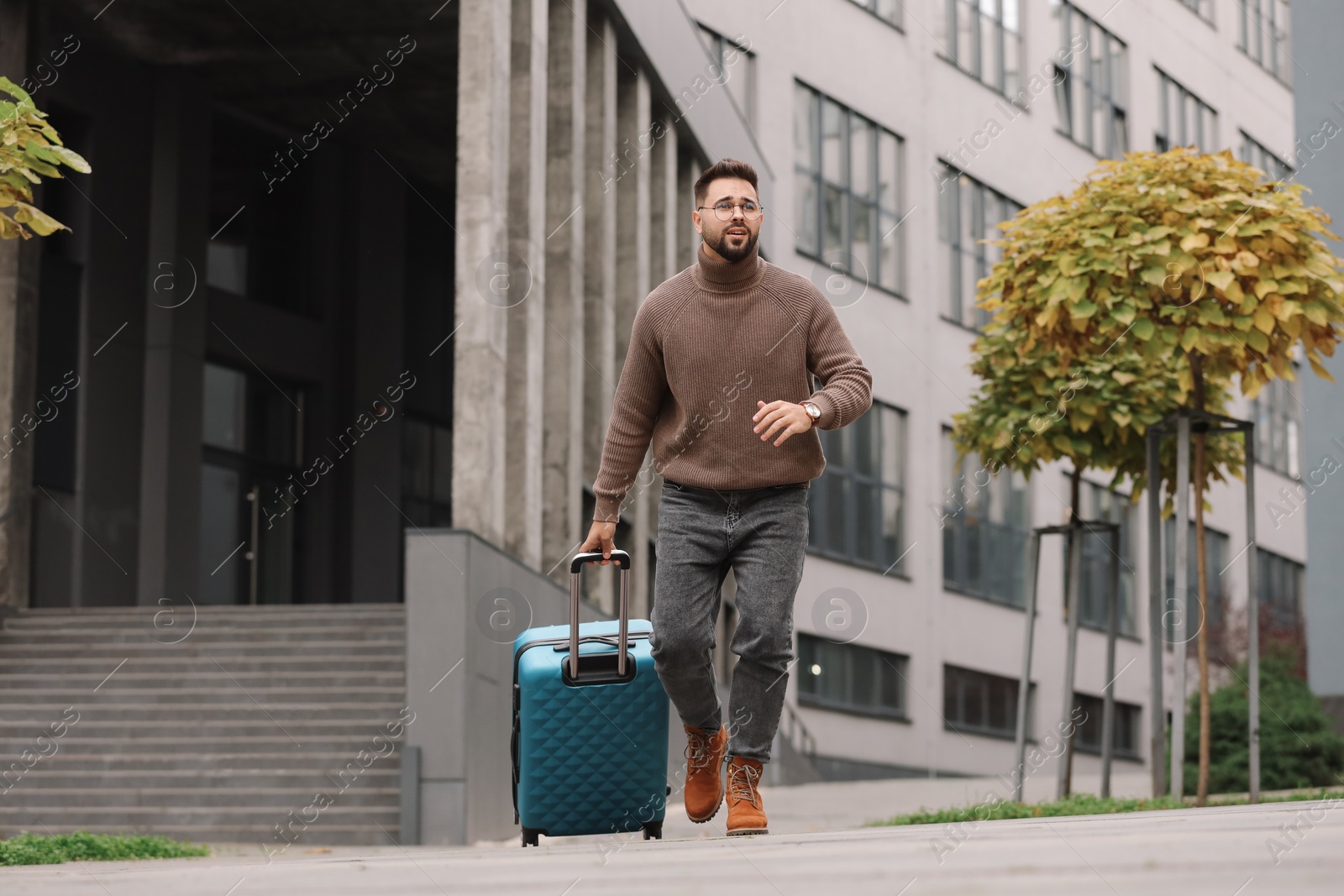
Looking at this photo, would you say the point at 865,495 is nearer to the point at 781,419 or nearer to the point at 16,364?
the point at 16,364

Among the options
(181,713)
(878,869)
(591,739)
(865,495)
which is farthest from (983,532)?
(878,869)

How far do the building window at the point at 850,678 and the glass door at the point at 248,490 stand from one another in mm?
8598

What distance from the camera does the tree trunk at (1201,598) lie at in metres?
9.62

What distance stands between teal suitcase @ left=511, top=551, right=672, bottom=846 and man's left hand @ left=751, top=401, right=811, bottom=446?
1.08m

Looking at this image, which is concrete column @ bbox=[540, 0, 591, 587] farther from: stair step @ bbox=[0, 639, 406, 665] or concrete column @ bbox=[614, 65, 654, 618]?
concrete column @ bbox=[614, 65, 654, 618]

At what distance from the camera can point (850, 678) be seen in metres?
29.1

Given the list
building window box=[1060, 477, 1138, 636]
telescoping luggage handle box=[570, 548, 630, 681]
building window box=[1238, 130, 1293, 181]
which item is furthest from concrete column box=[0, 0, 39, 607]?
building window box=[1238, 130, 1293, 181]

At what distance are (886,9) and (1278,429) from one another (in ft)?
56.8

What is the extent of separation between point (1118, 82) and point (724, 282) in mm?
33875

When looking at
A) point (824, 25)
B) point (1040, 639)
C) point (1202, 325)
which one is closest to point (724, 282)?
point (1202, 325)

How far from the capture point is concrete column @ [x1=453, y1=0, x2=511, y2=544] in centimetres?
1330

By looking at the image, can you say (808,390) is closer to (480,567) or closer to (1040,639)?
(480,567)

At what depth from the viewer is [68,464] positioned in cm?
2006

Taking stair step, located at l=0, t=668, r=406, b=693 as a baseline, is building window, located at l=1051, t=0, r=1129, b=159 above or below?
above
